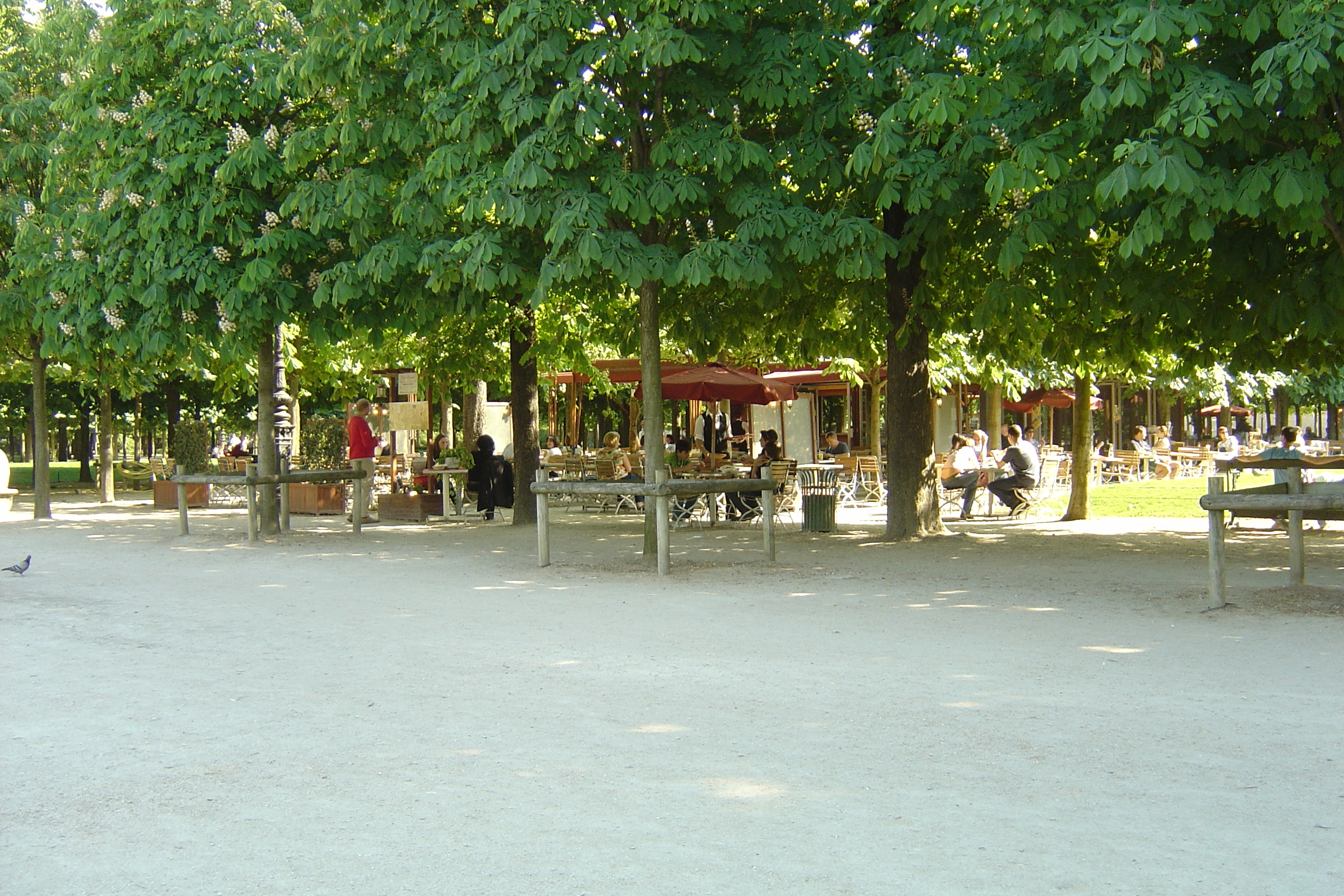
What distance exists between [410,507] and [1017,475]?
9.79m

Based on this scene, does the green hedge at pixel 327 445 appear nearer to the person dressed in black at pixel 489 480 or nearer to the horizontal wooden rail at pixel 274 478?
the person dressed in black at pixel 489 480

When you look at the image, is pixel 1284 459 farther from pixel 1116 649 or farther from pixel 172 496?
pixel 172 496

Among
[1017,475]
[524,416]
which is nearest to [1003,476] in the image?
[1017,475]

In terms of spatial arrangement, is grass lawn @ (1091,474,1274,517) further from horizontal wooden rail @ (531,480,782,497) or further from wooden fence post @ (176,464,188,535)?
wooden fence post @ (176,464,188,535)

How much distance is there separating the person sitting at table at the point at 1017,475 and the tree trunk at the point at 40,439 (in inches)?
620

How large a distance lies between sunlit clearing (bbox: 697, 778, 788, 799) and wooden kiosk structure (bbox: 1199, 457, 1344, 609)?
5570 mm

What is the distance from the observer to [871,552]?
14.5 meters

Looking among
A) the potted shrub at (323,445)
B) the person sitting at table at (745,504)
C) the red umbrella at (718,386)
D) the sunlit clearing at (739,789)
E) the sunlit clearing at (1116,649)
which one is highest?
the red umbrella at (718,386)

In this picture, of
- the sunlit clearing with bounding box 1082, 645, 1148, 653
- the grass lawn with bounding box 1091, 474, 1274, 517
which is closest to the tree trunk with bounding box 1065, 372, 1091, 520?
the grass lawn with bounding box 1091, 474, 1274, 517

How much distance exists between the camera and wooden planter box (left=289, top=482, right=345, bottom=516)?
2258cm

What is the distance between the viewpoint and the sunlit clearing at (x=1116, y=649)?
809 centimetres

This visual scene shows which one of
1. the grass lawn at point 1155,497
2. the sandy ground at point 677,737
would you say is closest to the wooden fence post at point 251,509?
the sandy ground at point 677,737

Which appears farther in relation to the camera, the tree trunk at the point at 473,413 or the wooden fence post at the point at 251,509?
the tree trunk at the point at 473,413

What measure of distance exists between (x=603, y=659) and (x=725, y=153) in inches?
209
